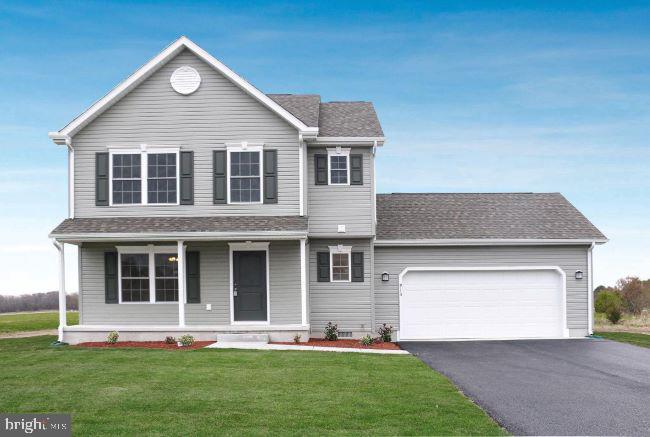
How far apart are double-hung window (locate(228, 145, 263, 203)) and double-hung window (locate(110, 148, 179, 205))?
167 centimetres

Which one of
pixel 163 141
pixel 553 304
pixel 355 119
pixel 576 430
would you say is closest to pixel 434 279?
pixel 553 304

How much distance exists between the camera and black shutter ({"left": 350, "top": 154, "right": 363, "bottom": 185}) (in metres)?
19.9

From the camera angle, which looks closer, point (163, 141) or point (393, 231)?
point (163, 141)

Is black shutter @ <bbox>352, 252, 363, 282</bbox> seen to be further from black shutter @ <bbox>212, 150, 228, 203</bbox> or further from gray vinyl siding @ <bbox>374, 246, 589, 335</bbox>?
black shutter @ <bbox>212, 150, 228, 203</bbox>

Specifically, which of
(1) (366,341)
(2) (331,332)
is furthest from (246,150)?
(1) (366,341)

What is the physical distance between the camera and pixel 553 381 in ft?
41.2

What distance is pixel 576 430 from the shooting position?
29.1 ft

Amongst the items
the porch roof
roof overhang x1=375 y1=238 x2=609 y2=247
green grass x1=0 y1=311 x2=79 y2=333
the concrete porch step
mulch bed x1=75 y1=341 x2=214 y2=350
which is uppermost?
the porch roof

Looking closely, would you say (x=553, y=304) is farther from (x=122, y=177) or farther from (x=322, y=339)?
(x=122, y=177)

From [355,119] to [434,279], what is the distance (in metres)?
5.77

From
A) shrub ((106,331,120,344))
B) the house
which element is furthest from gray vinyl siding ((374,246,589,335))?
shrub ((106,331,120,344))

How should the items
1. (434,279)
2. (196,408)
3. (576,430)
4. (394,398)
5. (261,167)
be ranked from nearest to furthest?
(576,430)
(196,408)
(394,398)
(261,167)
(434,279)

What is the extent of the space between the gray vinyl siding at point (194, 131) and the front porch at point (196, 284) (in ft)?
3.41

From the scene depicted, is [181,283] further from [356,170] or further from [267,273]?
[356,170]
